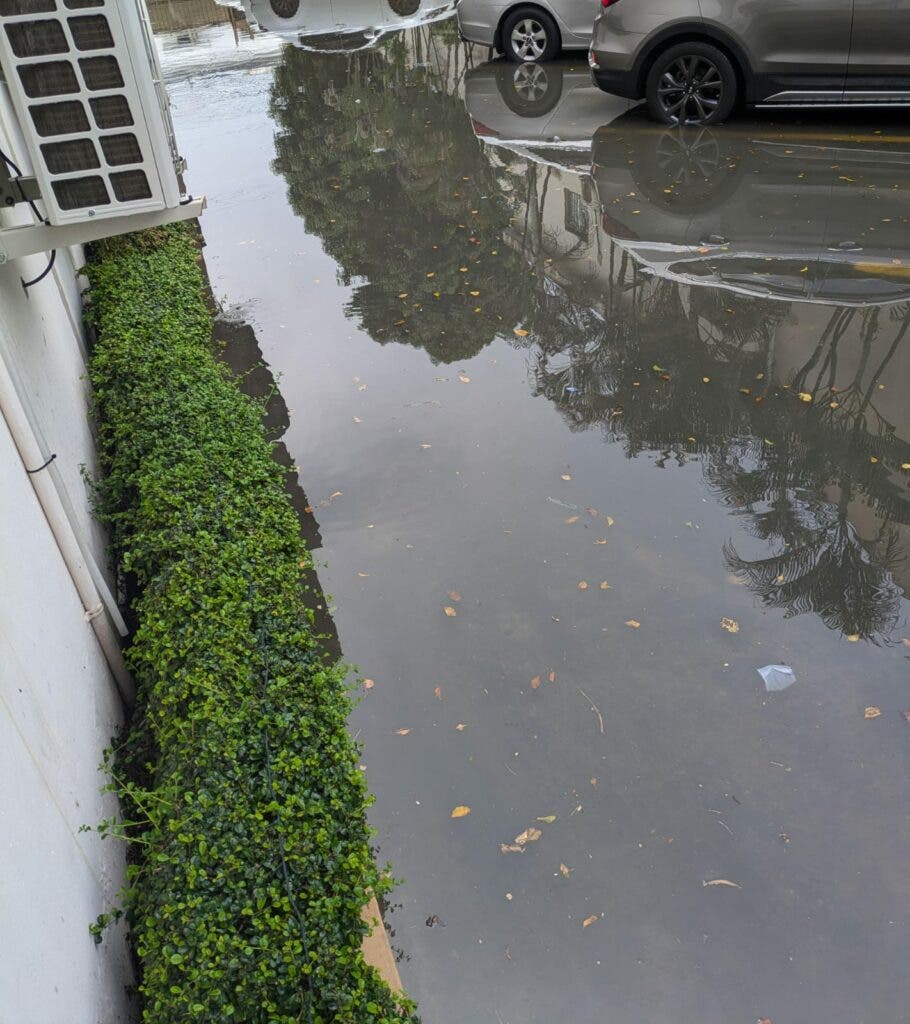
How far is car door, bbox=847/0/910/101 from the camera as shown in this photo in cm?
884

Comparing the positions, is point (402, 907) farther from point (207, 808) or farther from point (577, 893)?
point (207, 808)

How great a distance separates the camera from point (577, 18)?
527 inches

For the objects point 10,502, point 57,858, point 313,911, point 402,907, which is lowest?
point 402,907

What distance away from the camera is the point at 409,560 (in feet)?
15.9

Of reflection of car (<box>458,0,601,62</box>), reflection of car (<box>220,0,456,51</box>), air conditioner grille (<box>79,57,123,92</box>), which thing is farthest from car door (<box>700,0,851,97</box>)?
reflection of car (<box>220,0,456,51</box>)

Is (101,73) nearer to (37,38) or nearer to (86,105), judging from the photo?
(86,105)

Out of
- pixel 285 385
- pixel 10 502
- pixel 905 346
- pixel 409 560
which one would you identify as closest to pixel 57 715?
pixel 10 502

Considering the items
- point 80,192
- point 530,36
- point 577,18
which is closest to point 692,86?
point 577,18

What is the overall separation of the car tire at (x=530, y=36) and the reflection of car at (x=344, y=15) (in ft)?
22.5

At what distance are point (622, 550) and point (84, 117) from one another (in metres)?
3.30

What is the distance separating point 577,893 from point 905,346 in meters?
4.72

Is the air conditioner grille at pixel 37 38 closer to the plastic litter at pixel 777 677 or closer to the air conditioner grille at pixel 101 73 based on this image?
the air conditioner grille at pixel 101 73

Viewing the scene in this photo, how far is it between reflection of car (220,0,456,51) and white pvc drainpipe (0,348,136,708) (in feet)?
63.5

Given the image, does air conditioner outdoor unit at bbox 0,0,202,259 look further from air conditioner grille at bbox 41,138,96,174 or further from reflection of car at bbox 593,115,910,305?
reflection of car at bbox 593,115,910,305
